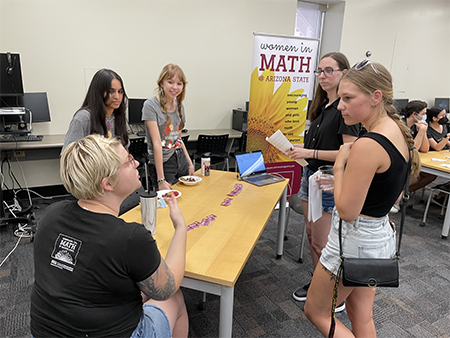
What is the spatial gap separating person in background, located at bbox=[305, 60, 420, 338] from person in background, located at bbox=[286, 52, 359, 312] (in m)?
0.62

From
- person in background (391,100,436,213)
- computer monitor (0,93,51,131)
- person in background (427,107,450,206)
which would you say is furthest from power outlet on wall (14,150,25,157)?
person in background (427,107,450,206)

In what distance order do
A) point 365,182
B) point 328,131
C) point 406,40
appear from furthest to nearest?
point 406,40, point 328,131, point 365,182

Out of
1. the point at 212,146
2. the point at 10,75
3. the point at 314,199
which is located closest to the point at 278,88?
the point at 212,146

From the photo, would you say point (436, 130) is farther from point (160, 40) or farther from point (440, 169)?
point (160, 40)

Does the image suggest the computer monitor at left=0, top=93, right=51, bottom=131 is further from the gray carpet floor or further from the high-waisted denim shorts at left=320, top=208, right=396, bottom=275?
the high-waisted denim shorts at left=320, top=208, right=396, bottom=275

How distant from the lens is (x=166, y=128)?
2.36 m

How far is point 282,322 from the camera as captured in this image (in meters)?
1.96

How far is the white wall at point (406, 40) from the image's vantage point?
5930mm

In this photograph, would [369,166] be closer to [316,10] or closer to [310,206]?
[310,206]

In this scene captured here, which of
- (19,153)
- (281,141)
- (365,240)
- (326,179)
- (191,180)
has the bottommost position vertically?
(19,153)

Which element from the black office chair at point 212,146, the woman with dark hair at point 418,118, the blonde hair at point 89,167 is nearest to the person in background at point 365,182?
the blonde hair at point 89,167

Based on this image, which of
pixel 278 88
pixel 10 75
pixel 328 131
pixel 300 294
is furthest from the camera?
pixel 278 88

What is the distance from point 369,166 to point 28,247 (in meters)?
2.97

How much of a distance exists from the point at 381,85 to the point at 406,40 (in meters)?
6.74
